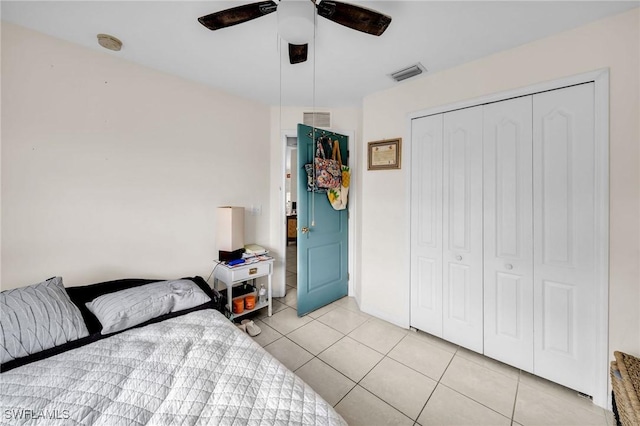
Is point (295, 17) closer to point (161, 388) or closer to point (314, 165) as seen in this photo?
point (314, 165)

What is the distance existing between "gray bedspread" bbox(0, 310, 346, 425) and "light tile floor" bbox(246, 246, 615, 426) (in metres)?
0.83

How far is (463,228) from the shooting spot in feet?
6.82

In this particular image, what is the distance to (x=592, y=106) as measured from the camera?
156 cm

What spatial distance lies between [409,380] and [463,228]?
50.3 inches

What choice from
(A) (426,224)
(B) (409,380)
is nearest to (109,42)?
(A) (426,224)

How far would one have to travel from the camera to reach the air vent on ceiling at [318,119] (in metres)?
3.04

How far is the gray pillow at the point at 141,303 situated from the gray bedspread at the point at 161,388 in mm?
207

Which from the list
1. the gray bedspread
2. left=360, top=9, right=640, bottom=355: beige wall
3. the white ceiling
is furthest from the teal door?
the gray bedspread

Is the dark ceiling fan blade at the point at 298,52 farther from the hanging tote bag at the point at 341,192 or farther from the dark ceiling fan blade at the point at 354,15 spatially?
the hanging tote bag at the point at 341,192

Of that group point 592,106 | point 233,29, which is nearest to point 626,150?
point 592,106

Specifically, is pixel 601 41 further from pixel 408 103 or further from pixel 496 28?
pixel 408 103

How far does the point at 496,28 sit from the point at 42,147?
3.19m

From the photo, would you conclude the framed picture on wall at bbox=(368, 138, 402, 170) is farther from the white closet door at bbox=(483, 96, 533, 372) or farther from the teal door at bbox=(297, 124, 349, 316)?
the white closet door at bbox=(483, 96, 533, 372)

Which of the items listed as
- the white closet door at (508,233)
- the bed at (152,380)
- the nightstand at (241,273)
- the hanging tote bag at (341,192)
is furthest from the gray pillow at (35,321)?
the white closet door at (508,233)
